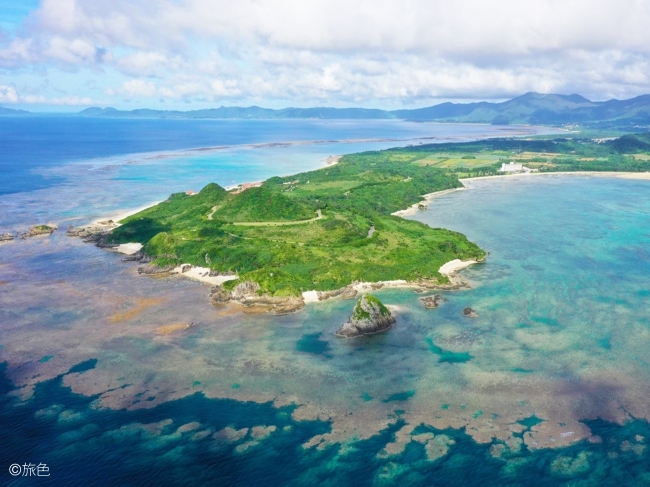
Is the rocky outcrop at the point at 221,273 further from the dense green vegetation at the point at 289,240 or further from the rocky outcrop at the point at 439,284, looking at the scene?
the rocky outcrop at the point at 439,284

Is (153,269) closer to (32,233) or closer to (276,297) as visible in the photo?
(276,297)

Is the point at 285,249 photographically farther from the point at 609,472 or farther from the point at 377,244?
the point at 609,472

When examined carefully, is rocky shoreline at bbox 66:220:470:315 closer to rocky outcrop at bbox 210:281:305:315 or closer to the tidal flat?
rocky outcrop at bbox 210:281:305:315

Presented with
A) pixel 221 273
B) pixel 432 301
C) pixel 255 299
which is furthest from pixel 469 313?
pixel 221 273

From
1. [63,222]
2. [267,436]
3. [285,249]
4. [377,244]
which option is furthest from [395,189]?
[267,436]

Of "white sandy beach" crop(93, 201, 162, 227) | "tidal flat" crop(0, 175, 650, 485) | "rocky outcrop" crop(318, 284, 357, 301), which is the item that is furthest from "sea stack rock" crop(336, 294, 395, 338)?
"white sandy beach" crop(93, 201, 162, 227)
